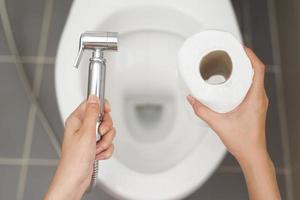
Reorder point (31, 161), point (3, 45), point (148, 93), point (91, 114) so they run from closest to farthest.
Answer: point (91, 114) < point (148, 93) < point (31, 161) < point (3, 45)

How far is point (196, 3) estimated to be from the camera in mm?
749

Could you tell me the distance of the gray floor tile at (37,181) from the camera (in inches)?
39.6

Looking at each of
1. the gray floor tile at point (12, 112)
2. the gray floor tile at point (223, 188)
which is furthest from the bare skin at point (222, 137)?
the gray floor tile at point (12, 112)

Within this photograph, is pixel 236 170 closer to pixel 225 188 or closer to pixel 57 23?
pixel 225 188

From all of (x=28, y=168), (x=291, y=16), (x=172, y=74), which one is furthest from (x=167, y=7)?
(x=28, y=168)

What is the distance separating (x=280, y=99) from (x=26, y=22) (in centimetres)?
77

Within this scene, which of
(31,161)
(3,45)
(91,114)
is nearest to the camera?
(91,114)

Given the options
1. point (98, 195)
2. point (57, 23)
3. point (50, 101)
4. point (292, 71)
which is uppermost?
point (57, 23)

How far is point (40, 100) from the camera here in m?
1.09

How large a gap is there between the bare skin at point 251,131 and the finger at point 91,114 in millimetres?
151

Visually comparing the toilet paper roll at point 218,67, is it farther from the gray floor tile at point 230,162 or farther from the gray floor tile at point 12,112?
the gray floor tile at point 12,112

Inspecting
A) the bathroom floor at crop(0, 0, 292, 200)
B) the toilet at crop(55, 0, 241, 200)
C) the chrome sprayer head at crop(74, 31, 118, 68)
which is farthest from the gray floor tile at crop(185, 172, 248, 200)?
the chrome sprayer head at crop(74, 31, 118, 68)

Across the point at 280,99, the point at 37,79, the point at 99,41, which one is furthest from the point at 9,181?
the point at 280,99

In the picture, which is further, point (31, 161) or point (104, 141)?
point (31, 161)
